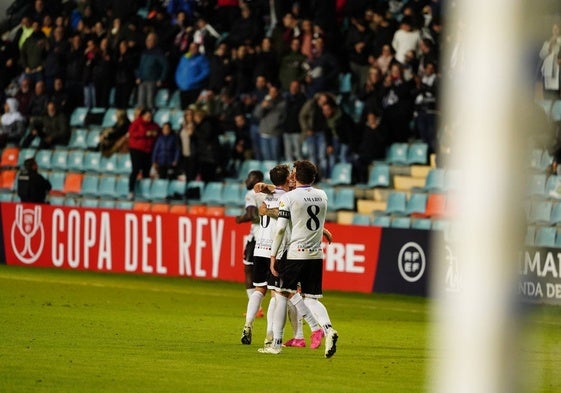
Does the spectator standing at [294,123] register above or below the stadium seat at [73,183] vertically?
above

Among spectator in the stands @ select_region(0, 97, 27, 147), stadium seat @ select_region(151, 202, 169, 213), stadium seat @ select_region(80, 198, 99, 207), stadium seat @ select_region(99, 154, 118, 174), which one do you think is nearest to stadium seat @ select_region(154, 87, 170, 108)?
stadium seat @ select_region(99, 154, 118, 174)

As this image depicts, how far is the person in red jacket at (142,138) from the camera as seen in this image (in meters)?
25.8

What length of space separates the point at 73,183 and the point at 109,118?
1.76 m

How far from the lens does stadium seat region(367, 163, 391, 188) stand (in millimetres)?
23281

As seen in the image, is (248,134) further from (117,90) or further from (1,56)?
(1,56)

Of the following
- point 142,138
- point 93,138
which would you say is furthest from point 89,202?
point 142,138

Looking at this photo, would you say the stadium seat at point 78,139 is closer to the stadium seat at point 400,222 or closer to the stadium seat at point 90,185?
the stadium seat at point 90,185

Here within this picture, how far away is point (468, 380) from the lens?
6.06ft

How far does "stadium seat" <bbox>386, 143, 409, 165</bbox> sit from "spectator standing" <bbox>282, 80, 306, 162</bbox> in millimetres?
1769

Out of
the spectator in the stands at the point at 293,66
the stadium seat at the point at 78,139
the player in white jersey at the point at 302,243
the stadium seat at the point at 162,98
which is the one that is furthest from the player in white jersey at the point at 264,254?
the stadium seat at the point at 78,139

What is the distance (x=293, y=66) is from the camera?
80.8ft

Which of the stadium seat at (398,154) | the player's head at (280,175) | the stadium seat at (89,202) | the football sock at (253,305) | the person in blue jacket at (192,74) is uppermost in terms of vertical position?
the person in blue jacket at (192,74)

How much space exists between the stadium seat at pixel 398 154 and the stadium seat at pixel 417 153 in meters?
0.08

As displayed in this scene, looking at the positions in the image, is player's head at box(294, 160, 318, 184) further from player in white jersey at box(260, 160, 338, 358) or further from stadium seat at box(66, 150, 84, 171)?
stadium seat at box(66, 150, 84, 171)
